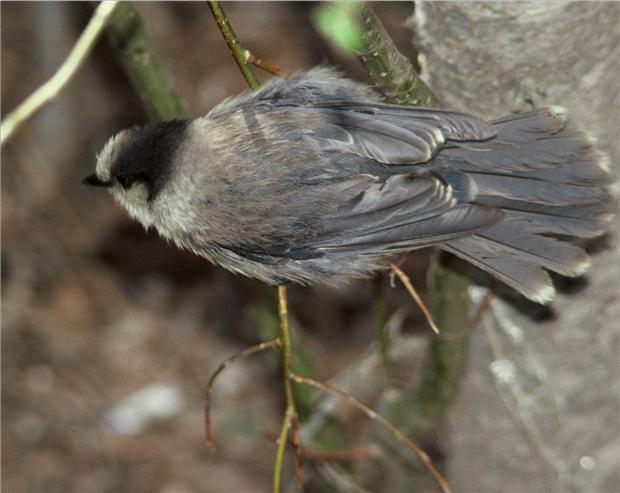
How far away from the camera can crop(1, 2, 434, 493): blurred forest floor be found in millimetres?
5312

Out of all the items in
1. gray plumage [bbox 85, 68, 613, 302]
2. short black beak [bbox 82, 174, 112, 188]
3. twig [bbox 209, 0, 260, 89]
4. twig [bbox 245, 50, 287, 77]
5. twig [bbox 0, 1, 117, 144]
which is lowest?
gray plumage [bbox 85, 68, 613, 302]

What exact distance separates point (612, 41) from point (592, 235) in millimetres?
526

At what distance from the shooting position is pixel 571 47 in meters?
2.61

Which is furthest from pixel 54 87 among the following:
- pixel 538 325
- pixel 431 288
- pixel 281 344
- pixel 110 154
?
pixel 538 325

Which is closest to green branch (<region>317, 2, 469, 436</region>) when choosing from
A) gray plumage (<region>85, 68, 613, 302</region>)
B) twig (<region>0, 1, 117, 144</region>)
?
gray plumage (<region>85, 68, 613, 302</region>)

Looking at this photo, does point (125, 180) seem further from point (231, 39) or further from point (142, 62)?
point (231, 39)

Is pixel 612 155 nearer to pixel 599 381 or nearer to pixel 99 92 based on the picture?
pixel 599 381

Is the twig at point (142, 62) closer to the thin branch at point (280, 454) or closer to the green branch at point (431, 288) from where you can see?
the green branch at point (431, 288)

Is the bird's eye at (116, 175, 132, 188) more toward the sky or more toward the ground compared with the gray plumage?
more toward the sky

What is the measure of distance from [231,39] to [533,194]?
0.96 meters

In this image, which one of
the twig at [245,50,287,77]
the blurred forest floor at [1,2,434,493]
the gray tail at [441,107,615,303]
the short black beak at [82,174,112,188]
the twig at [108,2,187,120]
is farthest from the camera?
the blurred forest floor at [1,2,434,493]

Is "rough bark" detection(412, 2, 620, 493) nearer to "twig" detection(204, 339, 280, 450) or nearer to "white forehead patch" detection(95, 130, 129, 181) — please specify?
"twig" detection(204, 339, 280, 450)

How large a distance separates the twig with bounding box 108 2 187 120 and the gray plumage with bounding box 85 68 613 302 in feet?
0.88

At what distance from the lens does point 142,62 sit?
318 cm
